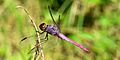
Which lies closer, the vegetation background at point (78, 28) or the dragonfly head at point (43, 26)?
the dragonfly head at point (43, 26)

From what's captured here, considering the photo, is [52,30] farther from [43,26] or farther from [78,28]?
[78,28]

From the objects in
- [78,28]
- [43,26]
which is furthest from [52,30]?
[78,28]

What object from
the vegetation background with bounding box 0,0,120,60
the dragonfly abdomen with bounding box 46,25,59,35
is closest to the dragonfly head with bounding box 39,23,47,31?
the dragonfly abdomen with bounding box 46,25,59,35

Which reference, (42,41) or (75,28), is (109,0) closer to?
(75,28)

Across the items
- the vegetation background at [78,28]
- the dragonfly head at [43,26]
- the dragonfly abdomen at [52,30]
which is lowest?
the vegetation background at [78,28]

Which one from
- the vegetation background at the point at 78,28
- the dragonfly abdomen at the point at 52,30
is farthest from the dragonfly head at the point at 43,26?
the vegetation background at the point at 78,28

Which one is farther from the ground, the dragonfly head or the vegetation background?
the dragonfly head

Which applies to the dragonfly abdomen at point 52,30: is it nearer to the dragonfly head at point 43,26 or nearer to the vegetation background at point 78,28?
the dragonfly head at point 43,26

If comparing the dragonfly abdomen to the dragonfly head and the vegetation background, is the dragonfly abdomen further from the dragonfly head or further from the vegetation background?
the vegetation background

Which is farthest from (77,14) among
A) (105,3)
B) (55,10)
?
(55,10)
